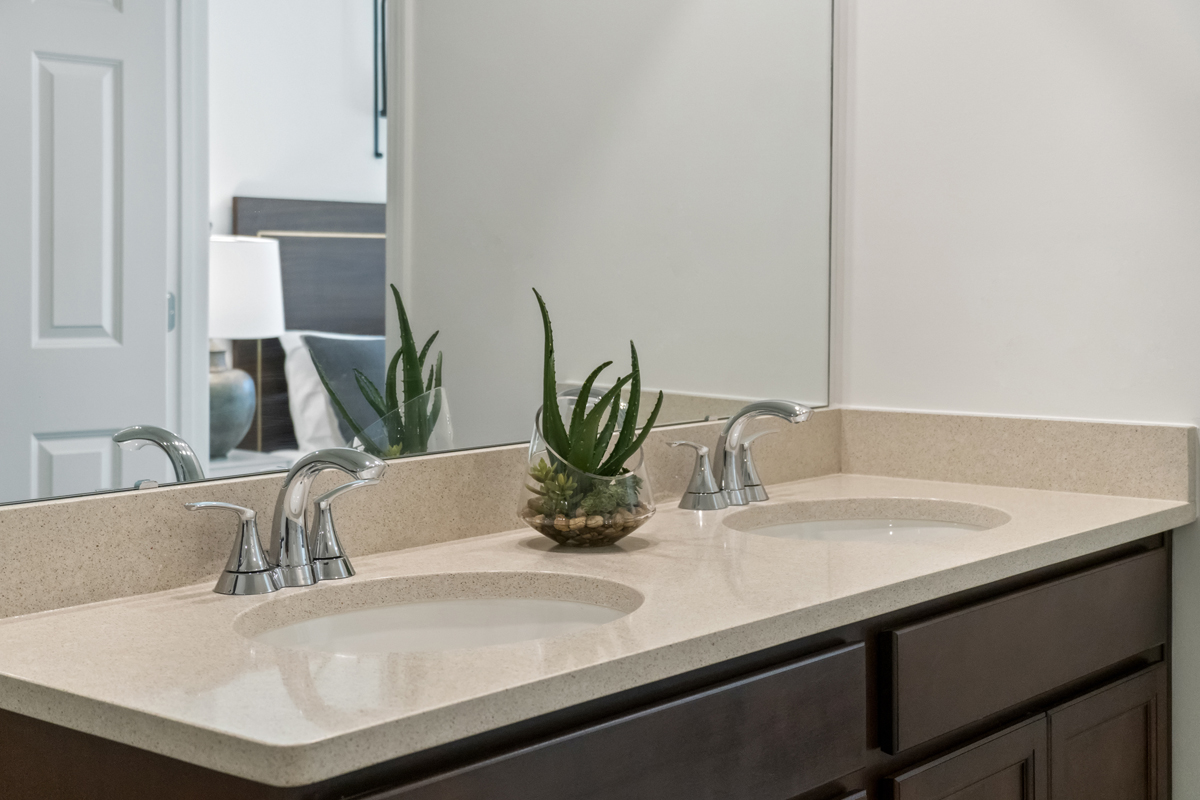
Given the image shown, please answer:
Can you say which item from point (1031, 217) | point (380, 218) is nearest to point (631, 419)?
point (380, 218)

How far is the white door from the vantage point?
3.47 feet

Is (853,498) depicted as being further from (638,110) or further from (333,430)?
(333,430)

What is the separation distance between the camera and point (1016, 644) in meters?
1.38

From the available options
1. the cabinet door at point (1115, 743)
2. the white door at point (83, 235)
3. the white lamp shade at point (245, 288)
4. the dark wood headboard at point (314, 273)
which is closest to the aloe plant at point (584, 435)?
the dark wood headboard at point (314, 273)

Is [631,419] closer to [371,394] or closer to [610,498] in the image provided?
[610,498]

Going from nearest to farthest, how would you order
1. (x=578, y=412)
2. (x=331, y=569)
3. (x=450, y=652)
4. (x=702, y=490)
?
1. (x=450, y=652)
2. (x=331, y=569)
3. (x=578, y=412)
4. (x=702, y=490)

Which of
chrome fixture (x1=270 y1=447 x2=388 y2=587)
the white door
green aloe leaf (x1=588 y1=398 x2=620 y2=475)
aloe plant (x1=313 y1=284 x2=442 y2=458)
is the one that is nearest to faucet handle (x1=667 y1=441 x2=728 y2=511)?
green aloe leaf (x1=588 y1=398 x2=620 y2=475)

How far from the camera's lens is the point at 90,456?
1111 mm

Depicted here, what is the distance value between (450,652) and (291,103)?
65cm

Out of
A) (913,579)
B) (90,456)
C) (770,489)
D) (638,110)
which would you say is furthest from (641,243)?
(90,456)

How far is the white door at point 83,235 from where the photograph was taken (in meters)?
1.06

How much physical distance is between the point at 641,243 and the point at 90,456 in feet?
2.88

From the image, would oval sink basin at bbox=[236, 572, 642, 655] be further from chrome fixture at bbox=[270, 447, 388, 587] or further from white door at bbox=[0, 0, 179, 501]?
white door at bbox=[0, 0, 179, 501]

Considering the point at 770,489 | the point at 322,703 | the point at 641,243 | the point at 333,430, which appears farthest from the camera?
the point at 770,489
